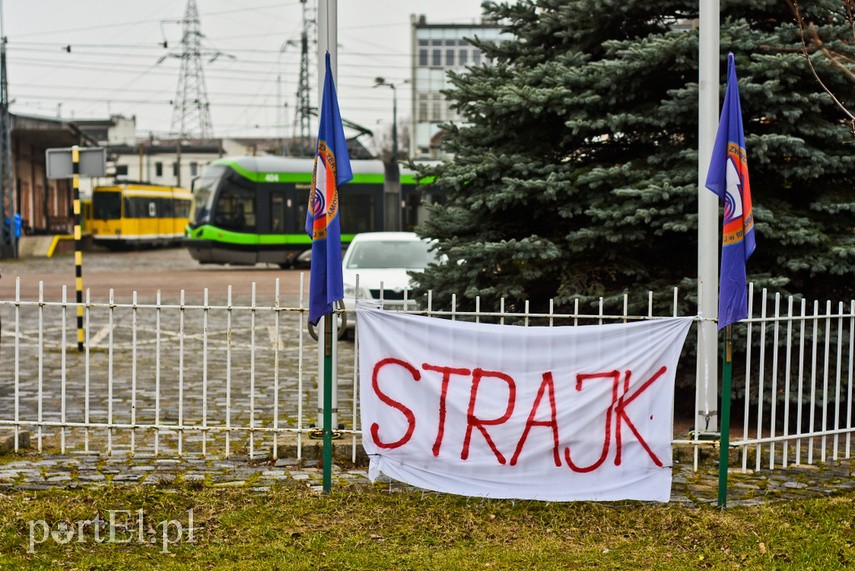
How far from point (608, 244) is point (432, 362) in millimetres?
3132

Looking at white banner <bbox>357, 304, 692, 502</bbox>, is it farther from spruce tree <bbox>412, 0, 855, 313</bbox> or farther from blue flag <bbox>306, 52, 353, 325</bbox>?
spruce tree <bbox>412, 0, 855, 313</bbox>

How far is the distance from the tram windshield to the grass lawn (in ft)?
95.7

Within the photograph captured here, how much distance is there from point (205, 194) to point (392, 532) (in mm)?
30607

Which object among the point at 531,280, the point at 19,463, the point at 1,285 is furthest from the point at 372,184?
the point at 19,463

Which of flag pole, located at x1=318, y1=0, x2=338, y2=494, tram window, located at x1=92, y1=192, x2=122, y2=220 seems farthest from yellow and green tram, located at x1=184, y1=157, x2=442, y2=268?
flag pole, located at x1=318, y1=0, x2=338, y2=494

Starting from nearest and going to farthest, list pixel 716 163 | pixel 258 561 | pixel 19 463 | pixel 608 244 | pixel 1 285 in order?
pixel 258 561 < pixel 716 163 < pixel 19 463 < pixel 608 244 < pixel 1 285

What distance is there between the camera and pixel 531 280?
1015 centimetres

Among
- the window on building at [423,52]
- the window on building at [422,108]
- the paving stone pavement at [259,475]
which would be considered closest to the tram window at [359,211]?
the paving stone pavement at [259,475]

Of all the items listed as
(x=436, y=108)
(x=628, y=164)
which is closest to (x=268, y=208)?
(x=628, y=164)

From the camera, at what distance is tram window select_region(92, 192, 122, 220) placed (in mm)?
57719

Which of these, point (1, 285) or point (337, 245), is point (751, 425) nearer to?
point (337, 245)

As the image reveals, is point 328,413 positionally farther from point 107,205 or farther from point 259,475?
point 107,205

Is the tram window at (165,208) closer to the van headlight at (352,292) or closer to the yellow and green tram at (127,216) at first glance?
the yellow and green tram at (127,216)

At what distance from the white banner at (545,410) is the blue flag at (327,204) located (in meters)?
0.61
